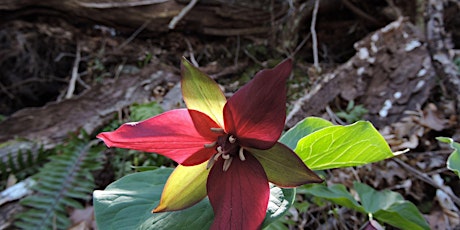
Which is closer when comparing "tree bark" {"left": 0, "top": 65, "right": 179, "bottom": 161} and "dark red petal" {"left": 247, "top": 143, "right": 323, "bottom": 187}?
"dark red petal" {"left": 247, "top": 143, "right": 323, "bottom": 187}

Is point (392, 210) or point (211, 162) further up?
point (211, 162)

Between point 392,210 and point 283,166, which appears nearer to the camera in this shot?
point 283,166

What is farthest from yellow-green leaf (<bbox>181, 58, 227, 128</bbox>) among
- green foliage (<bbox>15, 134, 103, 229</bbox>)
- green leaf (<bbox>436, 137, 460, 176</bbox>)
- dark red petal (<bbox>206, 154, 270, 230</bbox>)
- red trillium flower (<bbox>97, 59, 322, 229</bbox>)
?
green foliage (<bbox>15, 134, 103, 229</bbox>)

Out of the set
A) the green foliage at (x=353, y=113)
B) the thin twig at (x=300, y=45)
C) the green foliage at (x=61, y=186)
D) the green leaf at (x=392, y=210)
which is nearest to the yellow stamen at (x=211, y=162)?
the green leaf at (x=392, y=210)

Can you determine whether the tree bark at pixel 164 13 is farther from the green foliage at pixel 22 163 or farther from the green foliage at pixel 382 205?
the green foliage at pixel 382 205

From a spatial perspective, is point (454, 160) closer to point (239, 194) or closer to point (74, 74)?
point (239, 194)

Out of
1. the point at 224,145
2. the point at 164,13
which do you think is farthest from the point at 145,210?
the point at 164,13

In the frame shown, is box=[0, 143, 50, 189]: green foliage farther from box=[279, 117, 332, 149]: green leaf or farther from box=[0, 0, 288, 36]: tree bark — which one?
box=[279, 117, 332, 149]: green leaf

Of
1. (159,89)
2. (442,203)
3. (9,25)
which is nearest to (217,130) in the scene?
(442,203)
